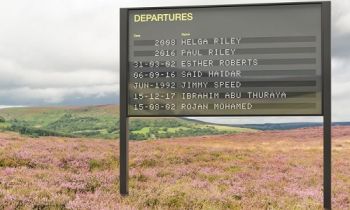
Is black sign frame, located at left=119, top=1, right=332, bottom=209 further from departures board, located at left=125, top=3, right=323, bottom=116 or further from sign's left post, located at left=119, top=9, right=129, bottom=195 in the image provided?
departures board, located at left=125, top=3, right=323, bottom=116

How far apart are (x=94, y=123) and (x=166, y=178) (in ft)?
369

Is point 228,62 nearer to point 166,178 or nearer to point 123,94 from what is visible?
point 123,94

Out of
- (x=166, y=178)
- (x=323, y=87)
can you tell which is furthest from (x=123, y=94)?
(x=323, y=87)

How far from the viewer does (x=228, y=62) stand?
14609mm

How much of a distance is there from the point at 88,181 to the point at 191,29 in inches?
221

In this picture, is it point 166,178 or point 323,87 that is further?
point 166,178

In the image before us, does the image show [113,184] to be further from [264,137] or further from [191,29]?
[264,137]

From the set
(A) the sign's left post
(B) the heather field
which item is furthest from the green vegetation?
(A) the sign's left post

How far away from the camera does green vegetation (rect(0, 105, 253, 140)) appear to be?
89.4m

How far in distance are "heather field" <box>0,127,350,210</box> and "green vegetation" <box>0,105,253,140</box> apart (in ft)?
173

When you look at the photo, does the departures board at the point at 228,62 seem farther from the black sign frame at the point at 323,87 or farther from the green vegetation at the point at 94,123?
the green vegetation at the point at 94,123

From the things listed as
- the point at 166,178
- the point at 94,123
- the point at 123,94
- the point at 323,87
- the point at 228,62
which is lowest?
the point at 94,123

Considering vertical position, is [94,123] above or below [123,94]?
below

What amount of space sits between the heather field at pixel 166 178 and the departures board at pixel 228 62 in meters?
2.47
